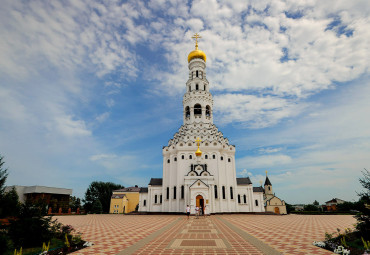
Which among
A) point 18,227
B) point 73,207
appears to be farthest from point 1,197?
point 73,207

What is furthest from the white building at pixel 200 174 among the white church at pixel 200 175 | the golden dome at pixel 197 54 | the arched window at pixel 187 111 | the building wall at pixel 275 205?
the building wall at pixel 275 205

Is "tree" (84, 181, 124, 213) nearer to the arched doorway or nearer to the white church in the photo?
the white church

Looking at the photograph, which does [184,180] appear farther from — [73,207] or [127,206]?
[73,207]

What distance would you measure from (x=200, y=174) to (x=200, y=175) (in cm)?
18

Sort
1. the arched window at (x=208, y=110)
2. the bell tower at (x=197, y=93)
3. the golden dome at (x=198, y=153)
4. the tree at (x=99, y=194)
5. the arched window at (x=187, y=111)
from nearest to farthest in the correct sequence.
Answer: the golden dome at (x=198, y=153) < the bell tower at (x=197, y=93) < the arched window at (x=208, y=110) < the arched window at (x=187, y=111) < the tree at (x=99, y=194)

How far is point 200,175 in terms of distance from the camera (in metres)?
33.7

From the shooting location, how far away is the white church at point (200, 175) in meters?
33.2

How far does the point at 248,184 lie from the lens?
37719mm

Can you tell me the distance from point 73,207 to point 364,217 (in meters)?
61.3

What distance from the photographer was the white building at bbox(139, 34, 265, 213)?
33250 millimetres

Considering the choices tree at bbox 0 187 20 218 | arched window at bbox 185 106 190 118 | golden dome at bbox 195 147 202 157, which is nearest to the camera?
tree at bbox 0 187 20 218

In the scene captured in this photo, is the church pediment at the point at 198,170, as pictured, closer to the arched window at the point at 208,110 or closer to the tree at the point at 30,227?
the arched window at the point at 208,110

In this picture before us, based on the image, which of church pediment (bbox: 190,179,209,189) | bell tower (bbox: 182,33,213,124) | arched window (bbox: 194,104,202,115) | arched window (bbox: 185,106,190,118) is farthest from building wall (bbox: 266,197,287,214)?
arched window (bbox: 185,106,190,118)

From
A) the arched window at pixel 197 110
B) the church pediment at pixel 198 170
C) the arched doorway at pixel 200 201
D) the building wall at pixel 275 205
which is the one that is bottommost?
the building wall at pixel 275 205
